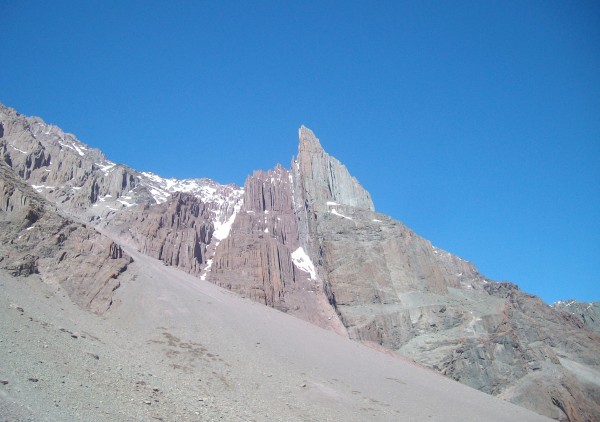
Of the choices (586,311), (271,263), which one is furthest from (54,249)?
(586,311)

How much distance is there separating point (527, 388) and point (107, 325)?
59.4m

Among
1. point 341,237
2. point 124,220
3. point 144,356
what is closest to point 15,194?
point 144,356

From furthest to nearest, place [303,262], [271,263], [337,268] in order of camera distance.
Result: [303,262] < [271,263] < [337,268]

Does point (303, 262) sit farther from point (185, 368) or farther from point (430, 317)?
point (185, 368)

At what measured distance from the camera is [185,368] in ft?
107

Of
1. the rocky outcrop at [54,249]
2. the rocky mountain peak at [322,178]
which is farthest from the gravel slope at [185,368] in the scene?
the rocky mountain peak at [322,178]

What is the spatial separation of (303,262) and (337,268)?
568 inches

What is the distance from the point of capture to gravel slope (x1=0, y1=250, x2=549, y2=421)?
72.9 feet

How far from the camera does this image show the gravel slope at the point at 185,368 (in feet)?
72.9

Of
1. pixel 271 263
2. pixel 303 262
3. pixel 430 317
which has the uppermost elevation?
pixel 303 262

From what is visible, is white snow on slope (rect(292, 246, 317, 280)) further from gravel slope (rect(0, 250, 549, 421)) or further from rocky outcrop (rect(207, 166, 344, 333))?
gravel slope (rect(0, 250, 549, 421))

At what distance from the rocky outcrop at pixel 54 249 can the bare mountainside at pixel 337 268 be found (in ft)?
4.22

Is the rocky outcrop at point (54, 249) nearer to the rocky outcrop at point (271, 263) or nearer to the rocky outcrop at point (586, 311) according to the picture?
the rocky outcrop at point (271, 263)

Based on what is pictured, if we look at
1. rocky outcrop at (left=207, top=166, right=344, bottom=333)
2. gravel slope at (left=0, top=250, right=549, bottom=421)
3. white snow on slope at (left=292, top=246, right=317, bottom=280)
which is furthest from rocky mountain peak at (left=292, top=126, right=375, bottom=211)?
gravel slope at (left=0, top=250, right=549, bottom=421)
